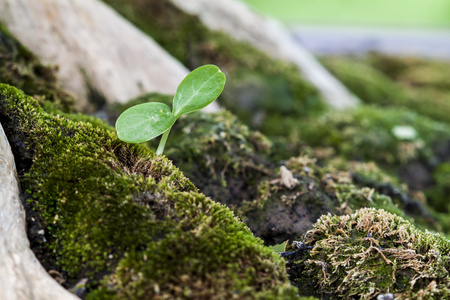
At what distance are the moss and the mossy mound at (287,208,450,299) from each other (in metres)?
2.19

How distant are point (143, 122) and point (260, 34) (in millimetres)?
5449

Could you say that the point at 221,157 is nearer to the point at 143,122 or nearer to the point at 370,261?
the point at 143,122

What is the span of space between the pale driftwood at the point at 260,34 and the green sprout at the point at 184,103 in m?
4.18

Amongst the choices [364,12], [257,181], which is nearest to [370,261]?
[257,181]

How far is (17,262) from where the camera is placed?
4.77 ft

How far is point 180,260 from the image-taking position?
5.01ft

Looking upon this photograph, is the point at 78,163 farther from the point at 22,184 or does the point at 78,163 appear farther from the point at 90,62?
the point at 90,62

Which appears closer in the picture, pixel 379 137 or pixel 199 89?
pixel 199 89

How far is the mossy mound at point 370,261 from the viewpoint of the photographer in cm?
173

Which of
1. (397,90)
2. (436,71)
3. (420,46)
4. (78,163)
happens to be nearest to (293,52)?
(397,90)

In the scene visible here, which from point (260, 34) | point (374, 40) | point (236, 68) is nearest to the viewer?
point (236, 68)

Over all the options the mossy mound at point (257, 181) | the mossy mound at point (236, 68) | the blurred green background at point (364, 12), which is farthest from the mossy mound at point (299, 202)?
the blurred green background at point (364, 12)

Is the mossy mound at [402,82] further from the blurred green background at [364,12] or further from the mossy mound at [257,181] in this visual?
the blurred green background at [364,12]

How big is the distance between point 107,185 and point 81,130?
1.52 ft
